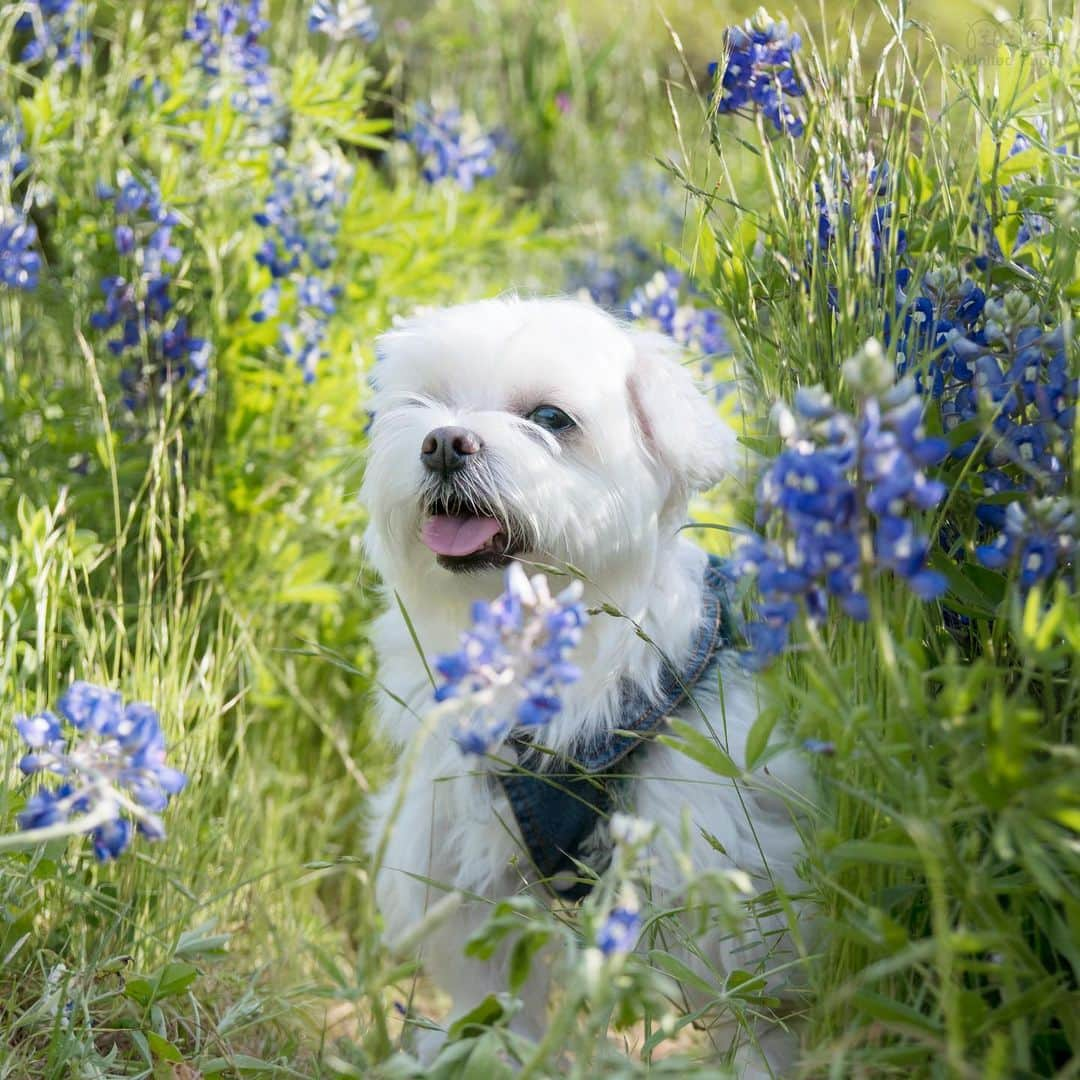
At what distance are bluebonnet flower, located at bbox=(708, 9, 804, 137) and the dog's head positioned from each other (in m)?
0.48

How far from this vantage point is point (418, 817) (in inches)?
93.1

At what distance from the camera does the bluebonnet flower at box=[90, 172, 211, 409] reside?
291 centimetres

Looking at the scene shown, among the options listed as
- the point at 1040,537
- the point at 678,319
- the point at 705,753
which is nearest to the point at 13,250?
the point at 678,319

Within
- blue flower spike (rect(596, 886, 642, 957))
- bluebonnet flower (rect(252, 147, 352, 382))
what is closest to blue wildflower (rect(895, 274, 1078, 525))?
blue flower spike (rect(596, 886, 642, 957))

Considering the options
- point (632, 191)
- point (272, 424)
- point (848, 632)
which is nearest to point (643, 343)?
point (848, 632)

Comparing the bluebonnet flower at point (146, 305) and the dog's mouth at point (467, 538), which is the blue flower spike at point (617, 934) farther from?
the bluebonnet flower at point (146, 305)

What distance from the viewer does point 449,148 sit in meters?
3.90

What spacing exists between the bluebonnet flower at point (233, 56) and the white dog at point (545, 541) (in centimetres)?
129

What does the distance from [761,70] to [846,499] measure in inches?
46.4

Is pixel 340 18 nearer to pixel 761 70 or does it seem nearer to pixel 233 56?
pixel 233 56

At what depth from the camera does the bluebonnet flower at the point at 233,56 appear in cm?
329

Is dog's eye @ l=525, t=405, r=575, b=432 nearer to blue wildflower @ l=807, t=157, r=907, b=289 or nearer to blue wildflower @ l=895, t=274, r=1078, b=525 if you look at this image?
blue wildflower @ l=807, t=157, r=907, b=289

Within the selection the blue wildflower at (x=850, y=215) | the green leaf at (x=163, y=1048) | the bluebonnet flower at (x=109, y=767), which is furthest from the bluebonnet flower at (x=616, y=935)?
the blue wildflower at (x=850, y=215)

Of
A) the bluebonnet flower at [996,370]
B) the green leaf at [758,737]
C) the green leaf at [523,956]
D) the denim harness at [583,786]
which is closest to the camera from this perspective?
the green leaf at [523,956]
